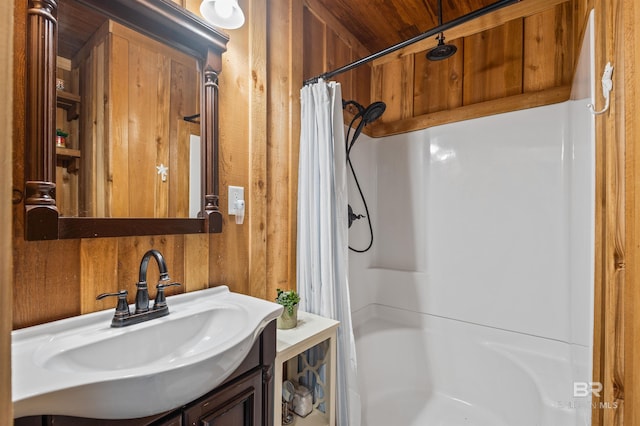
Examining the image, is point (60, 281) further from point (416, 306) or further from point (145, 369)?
point (416, 306)

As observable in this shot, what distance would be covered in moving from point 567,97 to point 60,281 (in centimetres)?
245

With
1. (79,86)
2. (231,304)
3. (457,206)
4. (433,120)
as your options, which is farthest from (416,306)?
(79,86)

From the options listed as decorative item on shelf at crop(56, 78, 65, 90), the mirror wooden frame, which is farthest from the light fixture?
decorative item on shelf at crop(56, 78, 65, 90)

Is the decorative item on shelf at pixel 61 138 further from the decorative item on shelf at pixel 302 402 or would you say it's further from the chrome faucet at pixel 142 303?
the decorative item on shelf at pixel 302 402

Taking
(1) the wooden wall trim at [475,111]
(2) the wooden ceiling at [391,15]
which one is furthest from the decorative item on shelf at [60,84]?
(1) the wooden wall trim at [475,111]

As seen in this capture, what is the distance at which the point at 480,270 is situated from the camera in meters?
1.92

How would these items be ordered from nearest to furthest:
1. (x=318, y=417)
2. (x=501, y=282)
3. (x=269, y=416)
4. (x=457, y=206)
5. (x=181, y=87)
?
(x=269, y=416), (x=181, y=87), (x=318, y=417), (x=501, y=282), (x=457, y=206)

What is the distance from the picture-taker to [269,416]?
1.00 metres

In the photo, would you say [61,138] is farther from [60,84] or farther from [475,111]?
[475,111]

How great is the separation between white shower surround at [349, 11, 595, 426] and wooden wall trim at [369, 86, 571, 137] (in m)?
0.04

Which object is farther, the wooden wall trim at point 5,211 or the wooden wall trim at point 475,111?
the wooden wall trim at point 475,111

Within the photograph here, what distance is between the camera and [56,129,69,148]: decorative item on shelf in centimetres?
85

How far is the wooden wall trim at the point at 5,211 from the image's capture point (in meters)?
0.26

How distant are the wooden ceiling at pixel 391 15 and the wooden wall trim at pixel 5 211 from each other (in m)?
1.92
